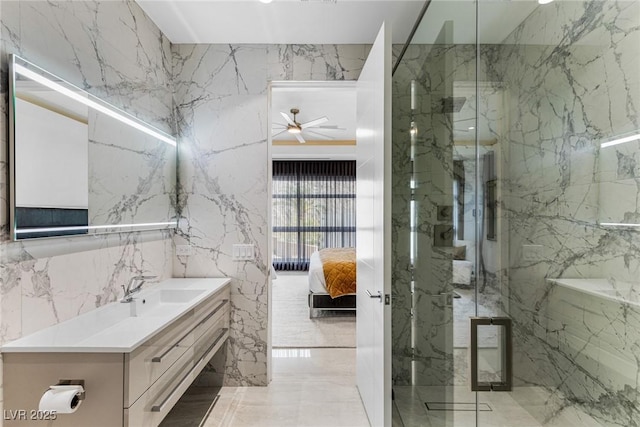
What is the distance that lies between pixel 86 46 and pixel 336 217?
20.9 feet

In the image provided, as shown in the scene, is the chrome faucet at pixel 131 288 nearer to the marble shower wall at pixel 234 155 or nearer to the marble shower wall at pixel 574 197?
the marble shower wall at pixel 234 155

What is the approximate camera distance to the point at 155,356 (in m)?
1.52

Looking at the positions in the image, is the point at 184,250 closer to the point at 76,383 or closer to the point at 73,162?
the point at 73,162

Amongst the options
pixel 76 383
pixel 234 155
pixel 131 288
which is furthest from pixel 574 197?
pixel 234 155

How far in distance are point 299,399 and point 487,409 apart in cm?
175

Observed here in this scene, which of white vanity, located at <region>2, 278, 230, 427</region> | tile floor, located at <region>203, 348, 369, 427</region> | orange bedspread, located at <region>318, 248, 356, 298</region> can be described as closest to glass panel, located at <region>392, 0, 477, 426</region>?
tile floor, located at <region>203, 348, 369, 427</region>

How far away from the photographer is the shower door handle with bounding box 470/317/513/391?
972mm

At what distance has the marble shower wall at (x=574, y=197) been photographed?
0.57 m

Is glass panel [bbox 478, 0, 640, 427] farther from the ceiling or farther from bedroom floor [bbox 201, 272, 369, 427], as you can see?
bedroom floor [bbox 201, 272, 369, 427]

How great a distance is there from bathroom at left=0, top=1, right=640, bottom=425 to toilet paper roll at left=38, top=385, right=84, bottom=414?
30 cm

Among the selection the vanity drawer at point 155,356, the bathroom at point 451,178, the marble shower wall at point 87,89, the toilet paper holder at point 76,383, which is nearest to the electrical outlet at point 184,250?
the bathroom at point 451,178

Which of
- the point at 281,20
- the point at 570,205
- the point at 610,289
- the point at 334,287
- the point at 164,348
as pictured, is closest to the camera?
the point at 610,289

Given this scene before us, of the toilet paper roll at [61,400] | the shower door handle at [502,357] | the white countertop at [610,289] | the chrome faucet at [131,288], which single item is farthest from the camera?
the chrome faucet at [131,288]

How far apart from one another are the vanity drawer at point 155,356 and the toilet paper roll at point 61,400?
166 millimetres
